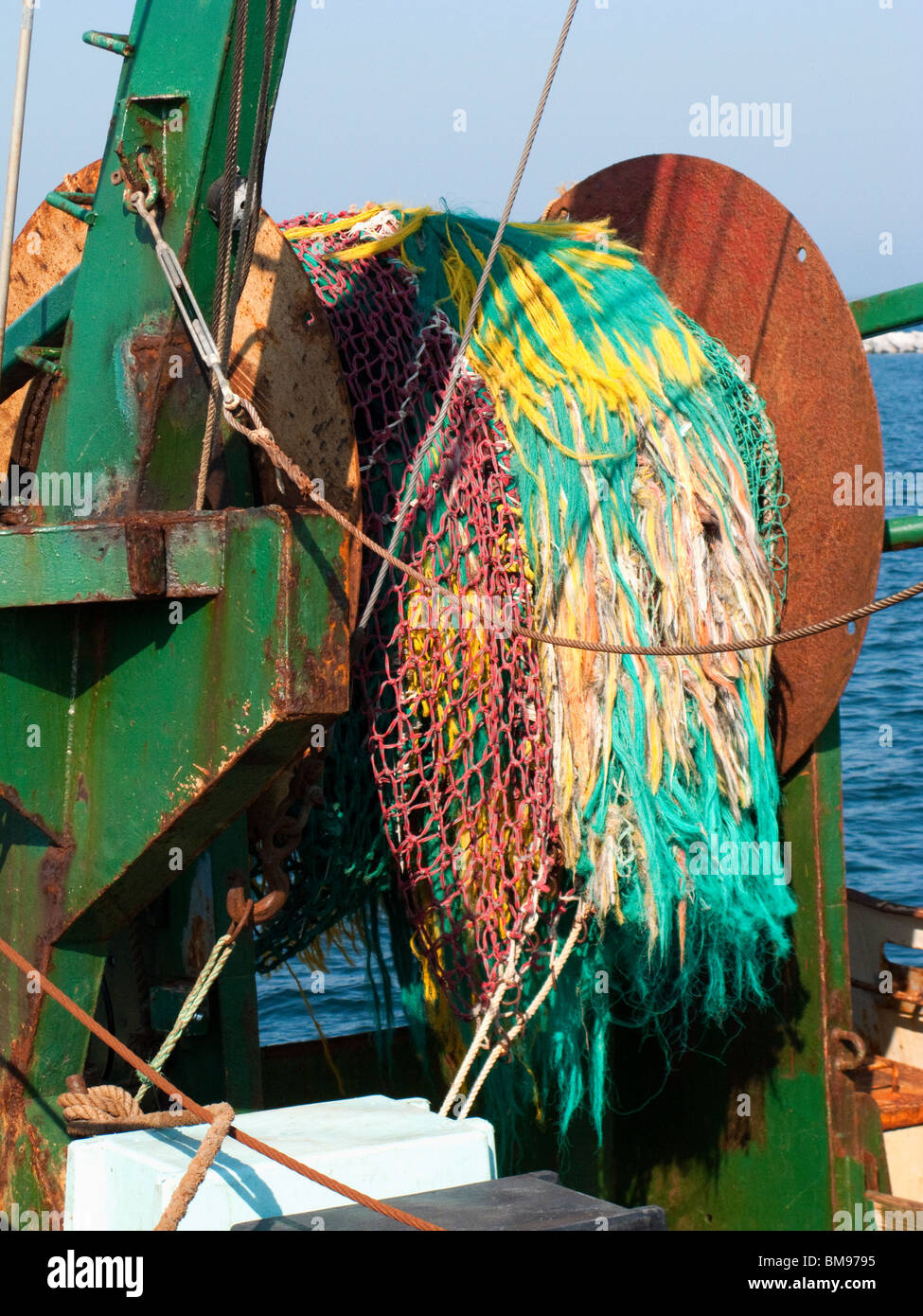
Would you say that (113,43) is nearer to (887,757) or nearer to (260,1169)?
(260,1169)

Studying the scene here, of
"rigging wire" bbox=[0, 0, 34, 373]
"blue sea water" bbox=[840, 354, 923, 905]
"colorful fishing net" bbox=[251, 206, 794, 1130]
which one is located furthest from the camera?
"blue sea water" bbox=[840, 354, 923, 905]

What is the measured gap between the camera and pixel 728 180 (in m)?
5.11

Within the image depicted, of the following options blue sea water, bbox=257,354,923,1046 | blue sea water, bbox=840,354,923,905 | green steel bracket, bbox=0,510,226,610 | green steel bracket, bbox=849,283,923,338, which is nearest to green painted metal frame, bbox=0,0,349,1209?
green steel bracket, bbox=0,510,226,610

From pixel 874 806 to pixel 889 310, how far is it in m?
10.8

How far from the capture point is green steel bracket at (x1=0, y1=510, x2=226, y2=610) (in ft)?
Result: 10.2

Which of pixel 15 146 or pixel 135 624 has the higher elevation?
pixel 15 146

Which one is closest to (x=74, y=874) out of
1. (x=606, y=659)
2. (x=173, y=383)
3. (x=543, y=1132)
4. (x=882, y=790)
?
(x=173, y=383)

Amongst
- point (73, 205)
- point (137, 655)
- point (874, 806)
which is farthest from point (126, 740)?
point (874, 806)

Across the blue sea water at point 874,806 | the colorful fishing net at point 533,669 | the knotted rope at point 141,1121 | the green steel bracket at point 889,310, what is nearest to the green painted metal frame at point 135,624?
the knotted rope at point 141,1121

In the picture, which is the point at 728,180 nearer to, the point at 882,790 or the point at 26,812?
the point at 26,812

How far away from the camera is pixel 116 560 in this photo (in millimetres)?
3125

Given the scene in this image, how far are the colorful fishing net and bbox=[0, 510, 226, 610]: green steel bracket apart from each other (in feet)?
2.50

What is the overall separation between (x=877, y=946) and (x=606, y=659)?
8.76ft

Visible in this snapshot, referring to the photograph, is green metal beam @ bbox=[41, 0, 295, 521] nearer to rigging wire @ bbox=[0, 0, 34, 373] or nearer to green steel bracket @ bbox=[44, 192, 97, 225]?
green steel bracket @ bbox=[44, 192, 97, 225]
